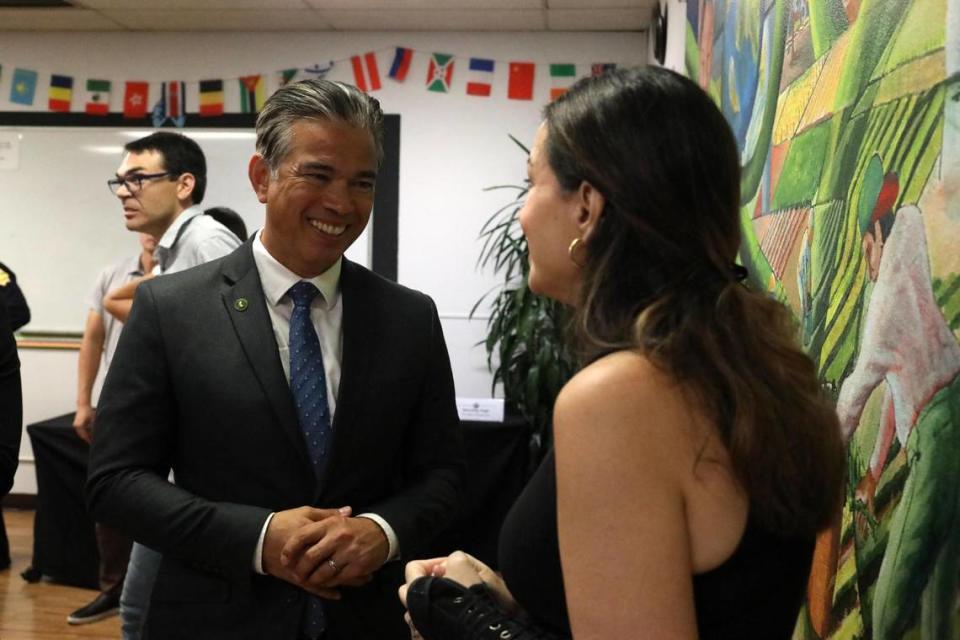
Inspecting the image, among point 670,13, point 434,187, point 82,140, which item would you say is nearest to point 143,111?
point 82,140

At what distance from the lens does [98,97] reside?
5.43 meters

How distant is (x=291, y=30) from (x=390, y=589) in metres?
4.44

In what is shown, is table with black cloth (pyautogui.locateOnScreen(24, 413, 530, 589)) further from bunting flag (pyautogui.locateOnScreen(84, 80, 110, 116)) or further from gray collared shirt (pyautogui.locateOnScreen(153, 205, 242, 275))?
bunting flag (pyautogui.locateOnScreen(84, 80, 110, 116))

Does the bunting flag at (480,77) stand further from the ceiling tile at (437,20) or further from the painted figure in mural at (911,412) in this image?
the painted figure in mural at (911,412)

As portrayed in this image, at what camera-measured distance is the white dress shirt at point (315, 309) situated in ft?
4.90

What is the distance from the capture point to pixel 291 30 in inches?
209

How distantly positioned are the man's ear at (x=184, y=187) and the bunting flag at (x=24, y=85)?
10.4 feet

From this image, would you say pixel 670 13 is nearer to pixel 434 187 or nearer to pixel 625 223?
pixel 434 187

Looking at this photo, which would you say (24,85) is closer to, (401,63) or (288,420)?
(401,63)

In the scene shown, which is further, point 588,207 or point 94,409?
point 94,409

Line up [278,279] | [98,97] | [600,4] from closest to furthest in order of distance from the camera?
[278,279] → [600,4] → [98,97]

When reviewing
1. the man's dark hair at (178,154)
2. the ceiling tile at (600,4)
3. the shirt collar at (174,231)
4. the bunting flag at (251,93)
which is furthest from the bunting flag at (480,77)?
the shirt collar at (174,231)

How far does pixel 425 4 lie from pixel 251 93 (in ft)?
4.04

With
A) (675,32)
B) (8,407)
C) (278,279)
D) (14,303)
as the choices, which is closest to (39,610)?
(14,303)
